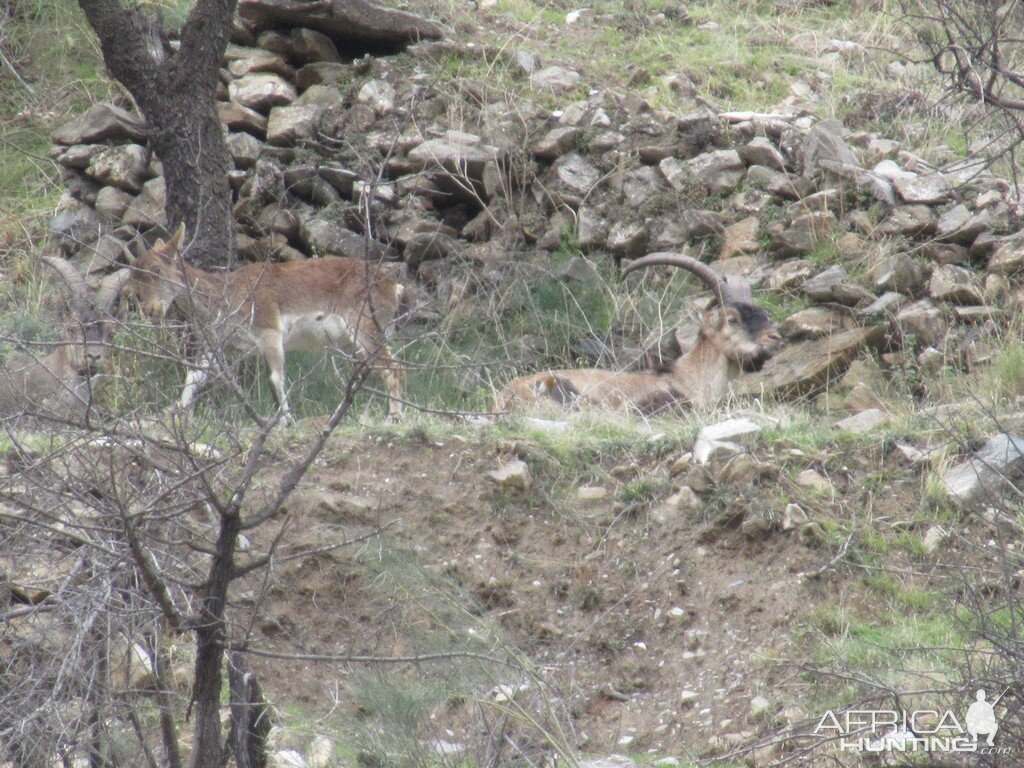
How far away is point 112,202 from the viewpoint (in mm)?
12656

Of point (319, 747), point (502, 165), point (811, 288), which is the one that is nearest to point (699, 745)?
point (319, 747)

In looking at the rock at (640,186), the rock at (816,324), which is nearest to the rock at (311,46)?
the rock at (640,186)

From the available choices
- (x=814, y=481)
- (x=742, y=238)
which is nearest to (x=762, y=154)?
(x=742, y=238)

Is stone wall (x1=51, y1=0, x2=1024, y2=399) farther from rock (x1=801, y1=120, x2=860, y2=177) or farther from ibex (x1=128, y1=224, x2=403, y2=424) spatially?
ibex (x1=128, y1=224, x2=403, y2=424)

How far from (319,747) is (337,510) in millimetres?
1641

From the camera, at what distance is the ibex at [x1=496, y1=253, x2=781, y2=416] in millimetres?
8734

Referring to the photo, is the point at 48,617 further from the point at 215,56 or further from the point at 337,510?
the point at 215,56

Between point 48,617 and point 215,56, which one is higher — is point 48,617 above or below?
below

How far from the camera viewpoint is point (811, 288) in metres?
10.4

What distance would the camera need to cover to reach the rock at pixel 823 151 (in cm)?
1133

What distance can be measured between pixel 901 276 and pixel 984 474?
440 cm

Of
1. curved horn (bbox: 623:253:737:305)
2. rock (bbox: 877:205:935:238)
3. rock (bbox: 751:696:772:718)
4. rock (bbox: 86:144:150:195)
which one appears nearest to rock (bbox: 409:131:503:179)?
curved horn (bbox: 623:253:737:305)

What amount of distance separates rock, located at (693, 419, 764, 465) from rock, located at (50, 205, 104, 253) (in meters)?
7.68

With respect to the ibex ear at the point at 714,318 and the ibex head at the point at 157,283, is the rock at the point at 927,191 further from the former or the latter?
the ibex head at the point at 157,283
